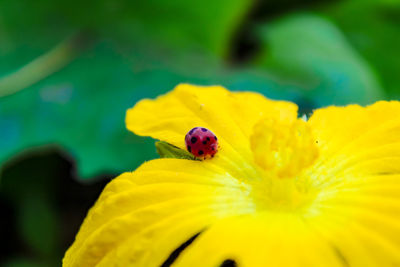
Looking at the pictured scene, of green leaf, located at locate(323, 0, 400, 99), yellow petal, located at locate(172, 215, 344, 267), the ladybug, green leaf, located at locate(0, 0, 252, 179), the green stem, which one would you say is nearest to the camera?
yellow petal, located at locate(172, 215, 344, 267)

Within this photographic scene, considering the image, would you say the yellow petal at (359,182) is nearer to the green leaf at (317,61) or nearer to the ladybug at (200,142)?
the ladybug at (200,142)

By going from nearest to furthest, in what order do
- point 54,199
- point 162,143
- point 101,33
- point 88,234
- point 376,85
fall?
1. point 88,234
2. point 162,143
3. point 376,85
4. point 54,199
5. point 101,33

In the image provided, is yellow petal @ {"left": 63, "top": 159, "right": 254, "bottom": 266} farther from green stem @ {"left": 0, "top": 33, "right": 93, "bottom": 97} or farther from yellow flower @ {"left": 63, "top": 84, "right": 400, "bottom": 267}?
green stem @ {"left": 0, "top": 33, "right": 93, "bottom": 97}

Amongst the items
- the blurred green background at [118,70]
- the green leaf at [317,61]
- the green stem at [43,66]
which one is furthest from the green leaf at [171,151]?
the green stem at [43,66]

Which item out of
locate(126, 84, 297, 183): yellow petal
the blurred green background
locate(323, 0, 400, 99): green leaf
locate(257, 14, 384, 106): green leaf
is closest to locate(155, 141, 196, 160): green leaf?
locate(126, 84, 297, 183): yellow petal

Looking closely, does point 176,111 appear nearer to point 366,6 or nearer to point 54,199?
point 54,199

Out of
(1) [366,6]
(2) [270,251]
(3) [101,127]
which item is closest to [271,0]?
(1) [366,6]

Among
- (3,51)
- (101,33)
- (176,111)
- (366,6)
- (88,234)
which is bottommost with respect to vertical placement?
(88,234)
